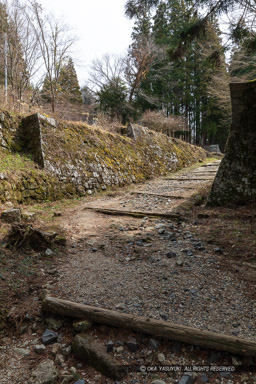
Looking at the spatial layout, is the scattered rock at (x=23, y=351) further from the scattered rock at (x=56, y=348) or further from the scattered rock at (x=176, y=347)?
the scattered rock at (x=176, y=347)

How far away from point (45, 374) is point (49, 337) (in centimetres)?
32

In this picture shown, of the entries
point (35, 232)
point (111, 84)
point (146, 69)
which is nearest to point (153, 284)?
point (35, 232)

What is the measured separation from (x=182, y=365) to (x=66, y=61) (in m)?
12.1

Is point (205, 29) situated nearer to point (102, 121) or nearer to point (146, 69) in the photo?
point (102, 121)

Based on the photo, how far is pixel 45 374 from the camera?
1333mm

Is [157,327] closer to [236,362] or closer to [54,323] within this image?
[236,362]

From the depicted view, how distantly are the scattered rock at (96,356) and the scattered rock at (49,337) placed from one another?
0.64ft

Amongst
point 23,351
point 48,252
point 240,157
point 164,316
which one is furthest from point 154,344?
point 240,157

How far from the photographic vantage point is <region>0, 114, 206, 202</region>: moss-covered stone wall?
16.5 feet

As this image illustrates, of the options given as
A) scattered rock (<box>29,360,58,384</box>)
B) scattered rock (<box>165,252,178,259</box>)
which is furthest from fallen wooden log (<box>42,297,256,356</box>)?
scattered rock (<box>165,252,178,259</box>)

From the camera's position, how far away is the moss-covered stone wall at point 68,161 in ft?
16.5

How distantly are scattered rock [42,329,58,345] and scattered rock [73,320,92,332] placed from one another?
6.1 inches

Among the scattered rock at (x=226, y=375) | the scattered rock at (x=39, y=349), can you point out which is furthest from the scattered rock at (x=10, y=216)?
the scattered rock at (x=226, y=375)

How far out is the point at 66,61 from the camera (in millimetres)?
10492
